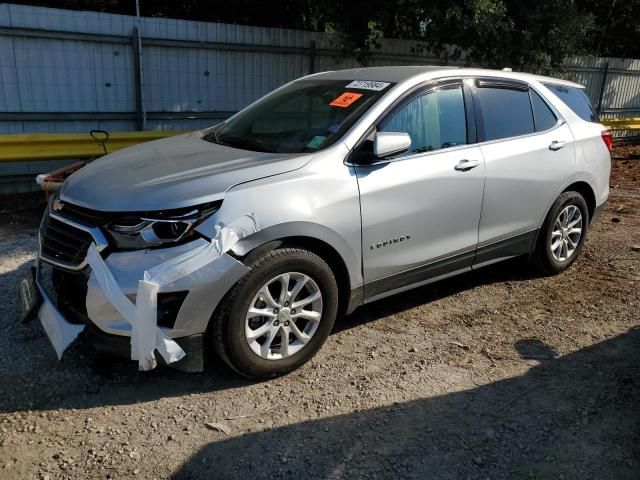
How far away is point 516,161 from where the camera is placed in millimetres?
4602

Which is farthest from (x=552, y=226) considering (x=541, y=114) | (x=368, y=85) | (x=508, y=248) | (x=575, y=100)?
(x=368, y=85)

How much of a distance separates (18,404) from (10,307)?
4.37 feet

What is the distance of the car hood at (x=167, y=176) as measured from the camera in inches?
126

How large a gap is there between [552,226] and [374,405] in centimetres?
262

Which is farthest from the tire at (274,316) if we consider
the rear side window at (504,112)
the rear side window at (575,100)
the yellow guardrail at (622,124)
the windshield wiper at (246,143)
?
the yellow guardrail at (622,124)

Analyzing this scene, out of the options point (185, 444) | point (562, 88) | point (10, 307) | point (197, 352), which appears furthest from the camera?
point (562, 88)

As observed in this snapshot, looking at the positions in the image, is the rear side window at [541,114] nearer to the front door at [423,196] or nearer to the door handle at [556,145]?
the door handle at [556,145]

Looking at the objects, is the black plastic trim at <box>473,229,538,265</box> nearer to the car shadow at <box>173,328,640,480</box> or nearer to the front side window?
the front side window

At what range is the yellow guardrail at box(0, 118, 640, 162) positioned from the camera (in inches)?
282

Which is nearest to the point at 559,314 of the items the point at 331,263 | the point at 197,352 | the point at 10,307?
the point at 331,263

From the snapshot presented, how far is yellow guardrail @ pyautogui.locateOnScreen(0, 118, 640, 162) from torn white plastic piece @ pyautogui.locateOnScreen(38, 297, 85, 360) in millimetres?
4070

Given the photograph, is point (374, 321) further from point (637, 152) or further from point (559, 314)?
point (637, 152)

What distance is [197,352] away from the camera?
321 centimetres

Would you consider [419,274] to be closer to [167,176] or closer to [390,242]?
[390,242]
